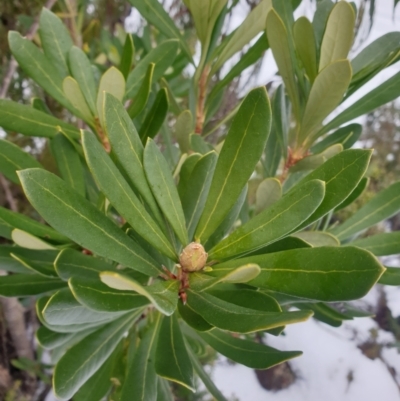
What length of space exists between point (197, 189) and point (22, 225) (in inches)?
9.1

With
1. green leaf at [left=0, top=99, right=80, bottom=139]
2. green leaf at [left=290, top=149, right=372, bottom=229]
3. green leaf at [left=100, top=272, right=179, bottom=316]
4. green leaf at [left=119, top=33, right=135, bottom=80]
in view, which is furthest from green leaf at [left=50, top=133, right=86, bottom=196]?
green leaf at [left=290, top=149, right=372, bottom=229]

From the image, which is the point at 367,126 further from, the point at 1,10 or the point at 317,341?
the point at 1,10

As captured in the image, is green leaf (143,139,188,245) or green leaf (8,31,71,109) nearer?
green leaf (143,139,188,245)

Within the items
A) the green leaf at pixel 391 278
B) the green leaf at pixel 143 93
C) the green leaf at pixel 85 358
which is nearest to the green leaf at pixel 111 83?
the green leaf at pixel 143 93

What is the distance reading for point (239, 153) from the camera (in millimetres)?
432

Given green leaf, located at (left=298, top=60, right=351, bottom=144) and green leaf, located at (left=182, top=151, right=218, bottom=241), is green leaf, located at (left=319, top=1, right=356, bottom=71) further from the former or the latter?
green leaf, located at (left=182, top=151, right=218, bottom=241)

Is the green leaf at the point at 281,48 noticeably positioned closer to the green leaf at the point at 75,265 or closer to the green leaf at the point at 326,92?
the green leaf at the point at 326,92

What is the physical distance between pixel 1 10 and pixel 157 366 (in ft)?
4.19

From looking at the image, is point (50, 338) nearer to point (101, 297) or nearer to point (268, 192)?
point (101, 297)

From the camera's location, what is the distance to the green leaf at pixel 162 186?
1.37ft

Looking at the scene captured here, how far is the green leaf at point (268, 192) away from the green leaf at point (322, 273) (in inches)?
5.5

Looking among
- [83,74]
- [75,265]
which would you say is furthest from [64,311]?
[83,74]

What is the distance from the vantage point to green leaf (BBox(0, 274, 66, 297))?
0.54 metres

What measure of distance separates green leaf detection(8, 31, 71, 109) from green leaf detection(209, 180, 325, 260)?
39 centimetres
